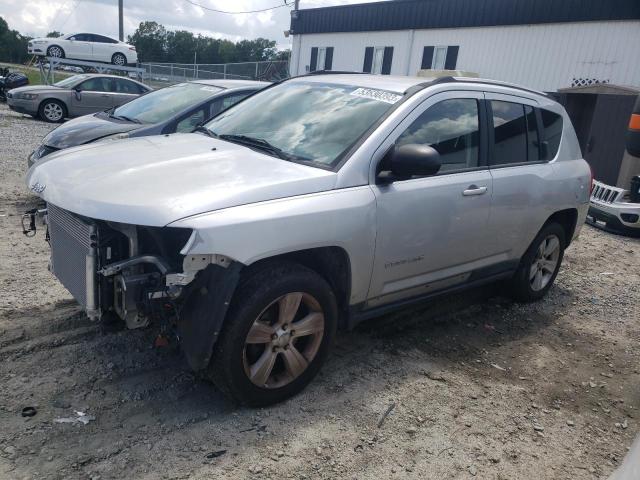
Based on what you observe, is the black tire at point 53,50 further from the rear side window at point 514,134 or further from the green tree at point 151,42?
the green tree at point 151,42

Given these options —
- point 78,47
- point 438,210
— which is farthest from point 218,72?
point 438,210

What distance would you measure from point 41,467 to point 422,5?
924 inches

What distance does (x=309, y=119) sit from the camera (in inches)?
148

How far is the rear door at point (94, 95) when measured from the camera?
1513 centimetres

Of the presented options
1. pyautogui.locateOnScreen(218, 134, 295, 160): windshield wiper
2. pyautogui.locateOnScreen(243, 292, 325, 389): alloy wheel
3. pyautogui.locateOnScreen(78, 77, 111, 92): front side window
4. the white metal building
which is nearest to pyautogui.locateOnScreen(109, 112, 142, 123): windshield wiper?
pyautogui.locateOnScreen(218, 134, 295, 160): windshield wiper

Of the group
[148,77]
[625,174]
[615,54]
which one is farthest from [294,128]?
[148,77]

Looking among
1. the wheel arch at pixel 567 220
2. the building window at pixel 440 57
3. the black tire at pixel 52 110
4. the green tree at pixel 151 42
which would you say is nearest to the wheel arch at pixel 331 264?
the wheel arch at pixel 567 220

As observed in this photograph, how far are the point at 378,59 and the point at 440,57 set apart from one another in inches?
149

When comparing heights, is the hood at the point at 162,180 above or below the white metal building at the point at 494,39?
below

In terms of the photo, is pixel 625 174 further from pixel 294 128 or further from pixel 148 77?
pixel 148 77

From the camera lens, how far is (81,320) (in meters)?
3.98

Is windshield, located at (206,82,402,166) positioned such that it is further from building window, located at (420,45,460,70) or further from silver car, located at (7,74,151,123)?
building window, located at (420,45,460,70)

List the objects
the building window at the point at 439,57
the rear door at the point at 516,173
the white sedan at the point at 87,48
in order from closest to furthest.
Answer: the rear door at the point at 516,173, the building window at the point at 439,57, the white sedan at the point at 87,48

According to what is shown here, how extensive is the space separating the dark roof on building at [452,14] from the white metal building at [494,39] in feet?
0.10
